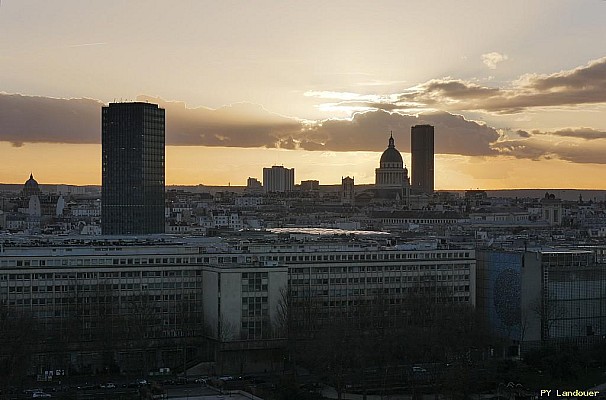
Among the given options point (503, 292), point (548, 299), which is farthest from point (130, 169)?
point (548, 299)

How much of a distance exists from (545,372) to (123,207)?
69442mm

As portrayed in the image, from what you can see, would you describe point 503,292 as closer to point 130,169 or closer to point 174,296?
point 174,296

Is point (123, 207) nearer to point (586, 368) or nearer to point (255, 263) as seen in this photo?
point (255, 263)

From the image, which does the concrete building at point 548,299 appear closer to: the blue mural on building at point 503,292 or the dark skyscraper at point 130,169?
the blue mural on building at point 503,292

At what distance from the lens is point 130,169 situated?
112188mm

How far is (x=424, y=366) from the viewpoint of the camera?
48.2 meters

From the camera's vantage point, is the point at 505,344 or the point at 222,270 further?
the point at 505,344

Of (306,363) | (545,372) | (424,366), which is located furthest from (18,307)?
(545,372)

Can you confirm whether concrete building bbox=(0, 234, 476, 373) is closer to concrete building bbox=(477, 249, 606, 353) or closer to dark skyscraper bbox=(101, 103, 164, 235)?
concrete building bbox=(477, 249, 606, 353)

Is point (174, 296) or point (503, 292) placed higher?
point (174, 296)

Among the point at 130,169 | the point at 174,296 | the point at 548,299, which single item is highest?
the point at 130,169

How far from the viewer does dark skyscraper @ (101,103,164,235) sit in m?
111

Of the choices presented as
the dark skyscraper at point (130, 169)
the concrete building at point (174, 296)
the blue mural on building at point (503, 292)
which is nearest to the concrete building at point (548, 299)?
the blue mural on building at point (503, 292)

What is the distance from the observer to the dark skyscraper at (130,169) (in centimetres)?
11100
